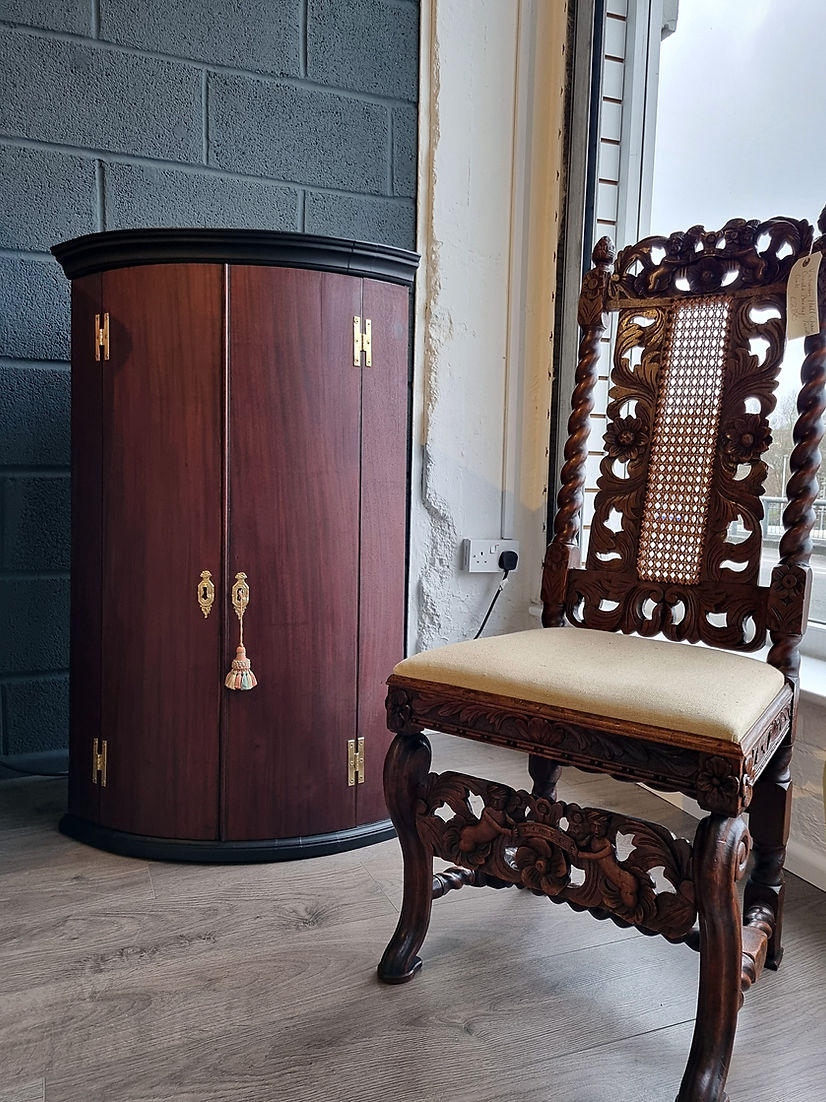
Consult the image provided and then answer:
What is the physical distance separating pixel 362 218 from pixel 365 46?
1.31ft

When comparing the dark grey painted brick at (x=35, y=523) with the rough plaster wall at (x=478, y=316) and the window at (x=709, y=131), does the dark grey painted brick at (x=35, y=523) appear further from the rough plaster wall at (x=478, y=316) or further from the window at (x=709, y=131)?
the window at (x=709, y=131)

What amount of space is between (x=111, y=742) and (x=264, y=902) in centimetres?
43

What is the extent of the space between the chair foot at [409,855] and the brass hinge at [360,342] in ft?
2.43

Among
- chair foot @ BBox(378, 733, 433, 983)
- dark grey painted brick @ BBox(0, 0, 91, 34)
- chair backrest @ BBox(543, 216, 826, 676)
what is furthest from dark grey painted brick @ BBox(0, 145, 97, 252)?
chair foot @ BBox(378, 733, 433, 983)

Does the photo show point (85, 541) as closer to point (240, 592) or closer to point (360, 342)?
point (240, 592)

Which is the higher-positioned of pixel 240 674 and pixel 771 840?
pixel 240 674

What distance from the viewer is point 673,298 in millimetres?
1485

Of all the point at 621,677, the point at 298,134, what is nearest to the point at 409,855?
the point at 621,677

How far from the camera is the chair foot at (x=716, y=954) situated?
39.4 inches

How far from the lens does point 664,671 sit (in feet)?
3.83

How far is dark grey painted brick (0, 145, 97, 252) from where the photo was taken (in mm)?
1896

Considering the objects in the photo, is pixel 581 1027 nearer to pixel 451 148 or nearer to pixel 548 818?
pixel 548 818

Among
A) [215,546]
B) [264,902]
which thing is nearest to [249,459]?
[215,546]

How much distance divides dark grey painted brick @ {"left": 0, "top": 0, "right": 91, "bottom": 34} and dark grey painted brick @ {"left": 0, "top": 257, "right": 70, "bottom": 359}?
49cm
